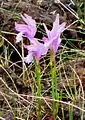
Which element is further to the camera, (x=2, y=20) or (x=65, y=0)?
(x=65, y=0)

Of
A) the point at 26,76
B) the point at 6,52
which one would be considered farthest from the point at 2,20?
the point at 26,76

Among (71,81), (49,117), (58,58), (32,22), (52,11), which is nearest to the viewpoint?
(32,22)

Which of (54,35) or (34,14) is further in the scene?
(34,14)

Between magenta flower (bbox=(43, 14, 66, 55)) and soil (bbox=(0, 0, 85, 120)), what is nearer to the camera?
magenta flower (bbox=(43, 14, 66, 55))

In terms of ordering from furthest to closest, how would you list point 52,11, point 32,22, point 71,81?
point 52,11
point 71,81
point 32,22

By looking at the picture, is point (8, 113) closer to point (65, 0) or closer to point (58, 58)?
point (58, 58)

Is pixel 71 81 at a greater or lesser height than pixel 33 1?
lesser

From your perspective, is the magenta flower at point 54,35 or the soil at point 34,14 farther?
the soil at point 34,14

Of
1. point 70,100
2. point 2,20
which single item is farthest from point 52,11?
point 70,100

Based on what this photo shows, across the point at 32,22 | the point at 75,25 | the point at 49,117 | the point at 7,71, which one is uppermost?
the point at 32,22
